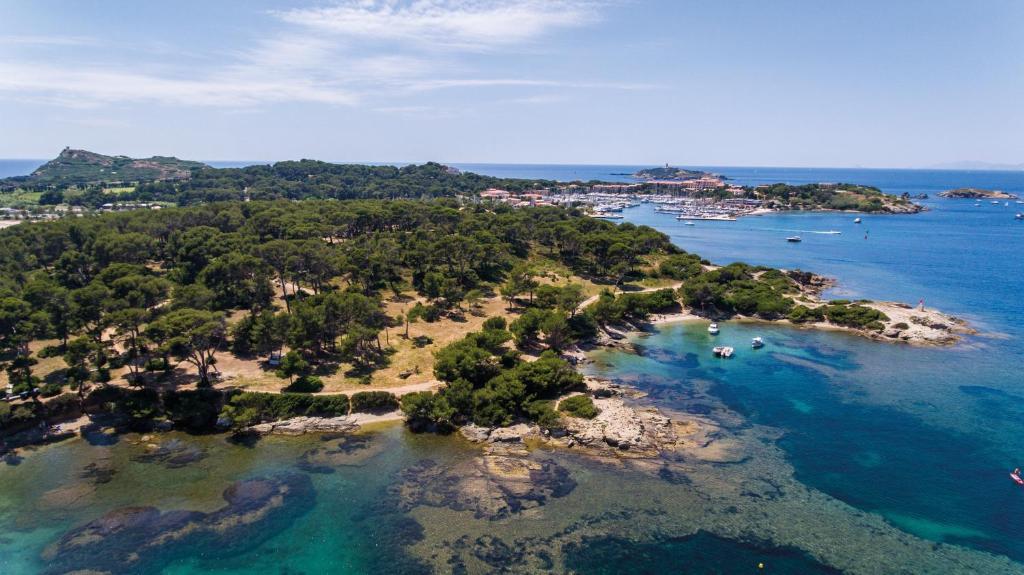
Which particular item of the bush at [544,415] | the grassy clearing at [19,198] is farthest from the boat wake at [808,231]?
the grassy clearing at [19,198]

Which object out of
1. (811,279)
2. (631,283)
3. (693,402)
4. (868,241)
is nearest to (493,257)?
(631,283)

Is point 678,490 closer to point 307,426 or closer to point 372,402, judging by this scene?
point 372,402

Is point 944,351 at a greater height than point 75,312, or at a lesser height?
lesser

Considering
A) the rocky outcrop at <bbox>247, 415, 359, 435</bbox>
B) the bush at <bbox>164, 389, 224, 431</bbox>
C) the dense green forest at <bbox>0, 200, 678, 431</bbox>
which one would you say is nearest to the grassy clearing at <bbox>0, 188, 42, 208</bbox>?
the dense green forest at <bbox>0, 200, 678, 431</bbox>

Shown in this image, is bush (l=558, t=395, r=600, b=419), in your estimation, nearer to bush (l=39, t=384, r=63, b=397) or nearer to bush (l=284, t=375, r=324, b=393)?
bush (l=284, t=375, r=324, b=393)

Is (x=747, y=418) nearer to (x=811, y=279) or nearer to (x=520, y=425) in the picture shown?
(x=520, y=425)

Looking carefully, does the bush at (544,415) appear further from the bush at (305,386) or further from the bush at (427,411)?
the bush at (305,386)
